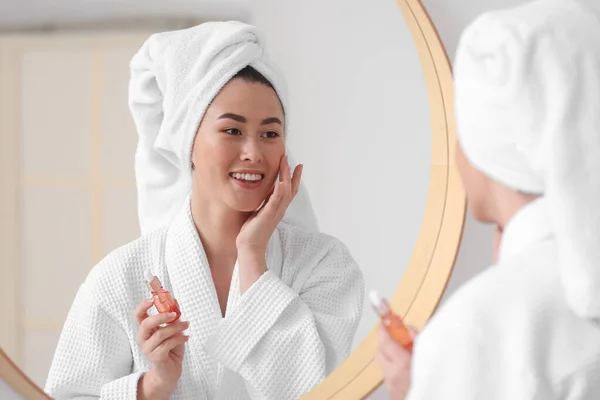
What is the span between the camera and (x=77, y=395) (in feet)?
3.18

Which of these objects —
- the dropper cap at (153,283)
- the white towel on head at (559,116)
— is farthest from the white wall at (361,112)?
the white towel on head at (559,116)

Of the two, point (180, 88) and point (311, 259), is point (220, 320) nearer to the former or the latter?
point (311, 259)

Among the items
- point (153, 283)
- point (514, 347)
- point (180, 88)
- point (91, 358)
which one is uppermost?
point (180, 88)

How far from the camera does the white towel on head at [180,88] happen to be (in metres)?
0.91

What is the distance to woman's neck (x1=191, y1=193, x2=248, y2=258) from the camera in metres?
0.95

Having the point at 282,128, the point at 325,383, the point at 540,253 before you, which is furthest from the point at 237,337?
the point at 540,253

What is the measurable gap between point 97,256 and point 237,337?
201 millimetres

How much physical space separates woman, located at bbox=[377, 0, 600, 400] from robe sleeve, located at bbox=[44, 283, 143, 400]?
1.72ft

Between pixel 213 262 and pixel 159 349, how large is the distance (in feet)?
0.40

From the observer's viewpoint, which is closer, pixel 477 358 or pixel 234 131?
pixel 477 358

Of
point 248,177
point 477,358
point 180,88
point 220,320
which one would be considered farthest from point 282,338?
point 477,358

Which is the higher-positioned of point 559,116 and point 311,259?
point 559,116

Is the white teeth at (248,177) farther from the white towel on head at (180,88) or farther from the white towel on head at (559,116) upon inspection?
the white towel on head at (559,116)

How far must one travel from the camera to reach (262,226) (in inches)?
37.3
